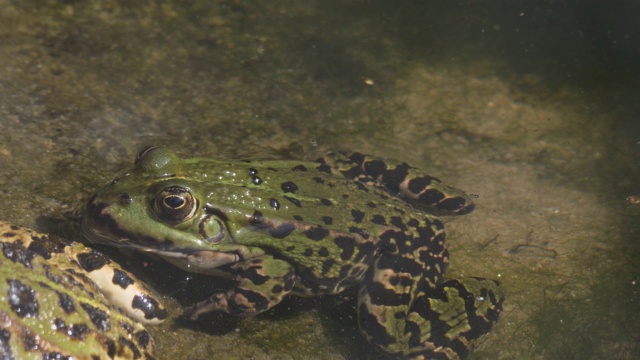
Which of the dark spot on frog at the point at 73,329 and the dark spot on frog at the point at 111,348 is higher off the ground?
the dark spot on frog at the point at 73,329

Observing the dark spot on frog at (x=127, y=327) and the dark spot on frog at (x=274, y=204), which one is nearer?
the dark spot on frog at (x=127, y=327)

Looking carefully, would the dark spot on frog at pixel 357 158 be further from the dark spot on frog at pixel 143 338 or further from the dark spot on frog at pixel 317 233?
the dark spot on frog at pixel 143 338

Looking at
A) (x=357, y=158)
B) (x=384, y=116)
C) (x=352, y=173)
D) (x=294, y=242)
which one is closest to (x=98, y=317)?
(x=294, y=242)

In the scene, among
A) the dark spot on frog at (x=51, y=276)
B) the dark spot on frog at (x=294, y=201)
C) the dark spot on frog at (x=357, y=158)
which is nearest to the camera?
the dark spot on frog at (x=51, y=276)

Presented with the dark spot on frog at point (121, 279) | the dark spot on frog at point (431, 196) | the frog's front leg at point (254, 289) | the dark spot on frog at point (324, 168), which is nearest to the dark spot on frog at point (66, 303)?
the dark spot on frog at point (121, 279)

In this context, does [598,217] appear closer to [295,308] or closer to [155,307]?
[295,308]

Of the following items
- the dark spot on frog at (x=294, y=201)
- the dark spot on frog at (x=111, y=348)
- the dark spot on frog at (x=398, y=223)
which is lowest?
the dark spot on frog at (x=111, y=348)

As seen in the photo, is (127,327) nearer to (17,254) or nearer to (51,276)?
(51,276)
